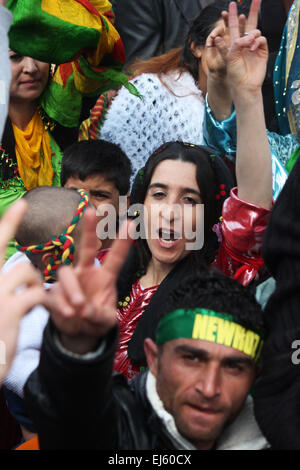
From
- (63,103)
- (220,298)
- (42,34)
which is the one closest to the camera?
(220,298)

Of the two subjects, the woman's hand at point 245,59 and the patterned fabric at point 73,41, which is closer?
the woman's hand at point 245,59

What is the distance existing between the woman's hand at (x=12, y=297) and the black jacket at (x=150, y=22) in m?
3.18

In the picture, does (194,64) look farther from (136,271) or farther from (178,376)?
(178,376)

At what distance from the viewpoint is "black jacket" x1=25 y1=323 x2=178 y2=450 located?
4.73 ft

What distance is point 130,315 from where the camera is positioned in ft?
8.74

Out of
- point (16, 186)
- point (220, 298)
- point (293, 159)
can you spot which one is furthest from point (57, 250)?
point (16, 186)

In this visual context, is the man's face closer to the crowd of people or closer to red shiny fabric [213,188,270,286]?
the crowd of people

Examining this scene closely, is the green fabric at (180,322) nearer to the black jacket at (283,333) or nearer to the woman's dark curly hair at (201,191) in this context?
the black jacket at (283,333)

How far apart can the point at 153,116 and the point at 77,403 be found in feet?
7.61

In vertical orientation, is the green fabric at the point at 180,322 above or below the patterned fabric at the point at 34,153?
above

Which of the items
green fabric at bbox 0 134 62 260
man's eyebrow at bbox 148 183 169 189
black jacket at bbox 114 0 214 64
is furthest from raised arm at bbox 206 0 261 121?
black jacket at bbox 114 0 214 64

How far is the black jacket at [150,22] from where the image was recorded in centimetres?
440

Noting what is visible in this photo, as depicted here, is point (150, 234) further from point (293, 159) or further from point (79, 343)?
point (79, 343)

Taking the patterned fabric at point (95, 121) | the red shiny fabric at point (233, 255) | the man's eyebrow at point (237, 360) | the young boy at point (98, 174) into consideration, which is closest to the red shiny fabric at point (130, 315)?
the red shiny fabric at point (233, 255)
